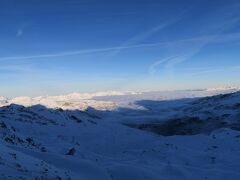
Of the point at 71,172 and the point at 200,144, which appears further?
the point at 200,144

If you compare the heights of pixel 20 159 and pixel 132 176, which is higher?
pixel 20 159

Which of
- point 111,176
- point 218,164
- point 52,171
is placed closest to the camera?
point 52,171

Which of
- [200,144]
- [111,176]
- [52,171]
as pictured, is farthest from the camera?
[200,144]

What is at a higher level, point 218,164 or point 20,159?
point 20,159

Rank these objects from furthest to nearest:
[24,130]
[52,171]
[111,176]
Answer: [24,130] < [111,176] < [52,171]

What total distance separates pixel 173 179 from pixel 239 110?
117511 mm

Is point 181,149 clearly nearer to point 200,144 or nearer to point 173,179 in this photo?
point 200,144

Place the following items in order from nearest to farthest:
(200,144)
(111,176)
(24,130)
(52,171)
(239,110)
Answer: (52,171)
(111,176)
(200,144)
(24,130)
(239,110)

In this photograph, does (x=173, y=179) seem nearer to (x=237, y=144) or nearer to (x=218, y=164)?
(x=218, y=164)

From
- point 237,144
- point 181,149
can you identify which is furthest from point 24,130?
point 237,144

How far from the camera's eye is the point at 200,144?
36.5m

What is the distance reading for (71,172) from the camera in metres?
18.1

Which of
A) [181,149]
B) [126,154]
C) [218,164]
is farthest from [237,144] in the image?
[126,154]

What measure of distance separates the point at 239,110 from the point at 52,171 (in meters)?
123
